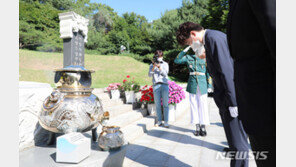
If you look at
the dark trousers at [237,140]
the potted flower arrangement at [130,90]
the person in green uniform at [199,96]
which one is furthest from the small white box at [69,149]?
the potted flower arrangement at [130,90]

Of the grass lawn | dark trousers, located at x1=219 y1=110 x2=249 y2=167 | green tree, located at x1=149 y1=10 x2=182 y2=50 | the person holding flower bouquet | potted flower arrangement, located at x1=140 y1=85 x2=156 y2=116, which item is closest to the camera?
dark trousers, located at x1=219 y1=110 x2=249 y2=167

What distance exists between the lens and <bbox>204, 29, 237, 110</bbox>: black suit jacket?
5.25 ft

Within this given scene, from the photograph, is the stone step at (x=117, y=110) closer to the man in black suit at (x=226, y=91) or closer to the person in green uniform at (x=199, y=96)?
the person in green uniform at (x=199, y=96)

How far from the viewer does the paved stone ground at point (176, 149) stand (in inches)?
98.1

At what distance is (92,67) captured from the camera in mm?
16859

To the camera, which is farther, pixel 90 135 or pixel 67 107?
pixel 90 135

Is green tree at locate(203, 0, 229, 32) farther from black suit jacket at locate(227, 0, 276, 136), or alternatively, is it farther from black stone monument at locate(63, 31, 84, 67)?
black suit jacket at locate(227, 0, 276, 136)

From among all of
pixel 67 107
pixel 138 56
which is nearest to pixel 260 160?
pixel 67 107

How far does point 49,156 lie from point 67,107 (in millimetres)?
537

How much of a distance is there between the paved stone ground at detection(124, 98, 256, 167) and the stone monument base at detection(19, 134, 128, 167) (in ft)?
1.96

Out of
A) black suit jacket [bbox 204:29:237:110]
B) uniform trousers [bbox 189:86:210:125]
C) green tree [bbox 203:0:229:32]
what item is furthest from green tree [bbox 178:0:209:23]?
black suit jacket [bbox 204:29:237:110]

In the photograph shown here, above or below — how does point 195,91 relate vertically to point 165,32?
below

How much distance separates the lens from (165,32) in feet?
78.5

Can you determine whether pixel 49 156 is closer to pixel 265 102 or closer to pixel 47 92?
pixel 47 92
